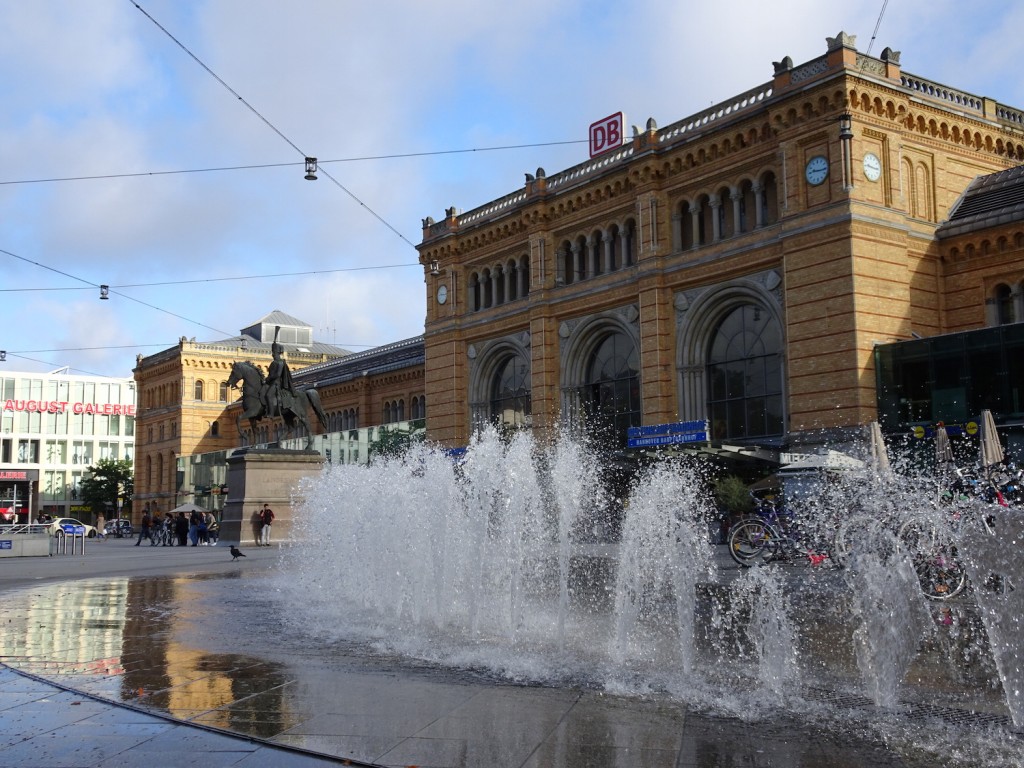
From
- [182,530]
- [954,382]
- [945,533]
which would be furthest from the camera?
[182,530]

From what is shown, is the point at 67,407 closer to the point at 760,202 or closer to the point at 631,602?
the point at 760,202

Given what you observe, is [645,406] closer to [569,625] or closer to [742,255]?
[742,255]

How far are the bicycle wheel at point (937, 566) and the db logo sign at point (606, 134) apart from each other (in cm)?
2762

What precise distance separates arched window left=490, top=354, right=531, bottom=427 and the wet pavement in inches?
1245

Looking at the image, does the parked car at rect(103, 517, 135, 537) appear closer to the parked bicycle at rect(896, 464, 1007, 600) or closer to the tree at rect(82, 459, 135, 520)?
the tree at rect(82, 459, 135, 520)

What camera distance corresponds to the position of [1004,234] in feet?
92.7

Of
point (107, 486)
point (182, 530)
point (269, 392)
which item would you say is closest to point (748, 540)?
Answer: point (269, 392)

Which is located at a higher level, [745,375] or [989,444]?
[745,375]

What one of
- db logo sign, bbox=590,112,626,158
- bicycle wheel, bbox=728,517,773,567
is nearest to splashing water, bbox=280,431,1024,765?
bicycle wheel, bbox=728,517,773,567

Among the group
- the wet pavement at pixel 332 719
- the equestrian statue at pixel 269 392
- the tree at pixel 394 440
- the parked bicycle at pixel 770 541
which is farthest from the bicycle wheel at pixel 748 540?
the tree at pixel 394 440

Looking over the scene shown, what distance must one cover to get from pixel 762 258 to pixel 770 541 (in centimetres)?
1680

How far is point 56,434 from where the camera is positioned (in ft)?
342

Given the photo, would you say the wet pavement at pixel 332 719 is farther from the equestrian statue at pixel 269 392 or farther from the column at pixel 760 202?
the column at pixel 760 202

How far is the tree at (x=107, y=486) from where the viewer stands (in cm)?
9094
